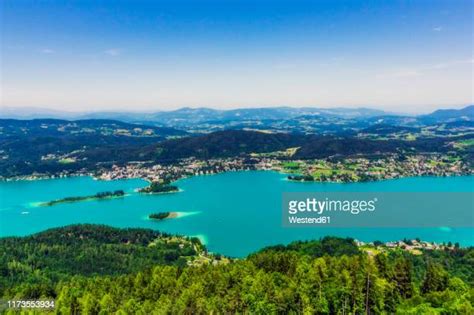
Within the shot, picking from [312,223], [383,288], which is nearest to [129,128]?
[312,223]

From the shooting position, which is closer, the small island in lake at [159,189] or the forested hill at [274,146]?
the small island in lake at [159,189]

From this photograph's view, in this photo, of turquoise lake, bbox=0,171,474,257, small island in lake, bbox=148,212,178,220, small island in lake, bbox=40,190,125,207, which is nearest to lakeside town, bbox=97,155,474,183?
turquoise lake, bbox=0,171,474,257

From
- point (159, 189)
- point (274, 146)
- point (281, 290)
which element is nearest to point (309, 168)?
point (274, 146)

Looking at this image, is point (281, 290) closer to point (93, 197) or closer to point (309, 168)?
Result: point (93, 197)

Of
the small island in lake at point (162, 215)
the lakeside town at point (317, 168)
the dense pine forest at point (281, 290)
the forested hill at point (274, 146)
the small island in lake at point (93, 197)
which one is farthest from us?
the forested hill at point (274, 146)

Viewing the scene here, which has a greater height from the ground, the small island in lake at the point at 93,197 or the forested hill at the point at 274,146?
the forested hill at the point at 274,146

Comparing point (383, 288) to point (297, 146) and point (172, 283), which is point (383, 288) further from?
point (297, 146)

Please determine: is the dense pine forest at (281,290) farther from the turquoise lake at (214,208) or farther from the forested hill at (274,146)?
the forested hill at (274,146)

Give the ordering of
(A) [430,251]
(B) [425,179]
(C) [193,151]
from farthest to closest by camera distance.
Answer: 1. (C) [193,151]
2. (B) [425,179]
3. (A) [430,251]

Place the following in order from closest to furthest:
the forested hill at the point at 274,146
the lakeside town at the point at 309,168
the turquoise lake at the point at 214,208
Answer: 1. the turquoise lake at the point at 214,208
2. the lakeside town at the point at 309,168
3. the forested hill at the point at 274,146

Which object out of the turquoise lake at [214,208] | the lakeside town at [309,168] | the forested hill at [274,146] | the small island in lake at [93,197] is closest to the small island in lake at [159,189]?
the turquoise lake at [214,208]
